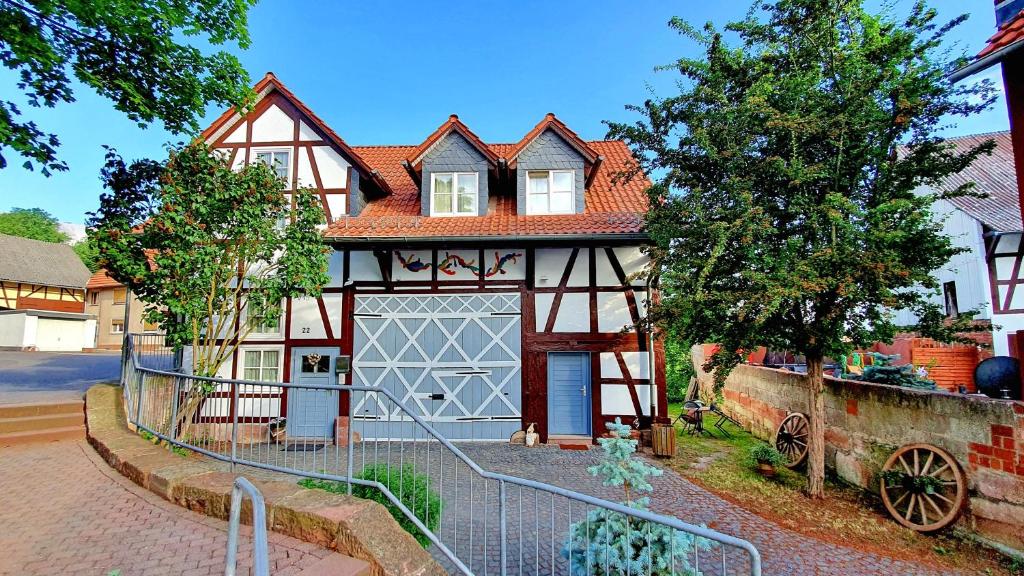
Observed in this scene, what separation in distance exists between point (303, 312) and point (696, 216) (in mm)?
8778

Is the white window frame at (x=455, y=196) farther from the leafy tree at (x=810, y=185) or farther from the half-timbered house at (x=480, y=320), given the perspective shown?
the leafy tree at (x=810, y=185)

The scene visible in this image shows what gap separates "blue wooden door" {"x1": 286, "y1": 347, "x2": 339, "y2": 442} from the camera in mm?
9865

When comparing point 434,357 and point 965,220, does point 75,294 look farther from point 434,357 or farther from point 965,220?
point 965,220

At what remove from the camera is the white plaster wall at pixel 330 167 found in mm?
10805

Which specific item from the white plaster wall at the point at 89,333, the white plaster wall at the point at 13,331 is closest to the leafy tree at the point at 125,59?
the white plaster wall at the point at 13,331

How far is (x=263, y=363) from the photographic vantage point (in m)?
10.2

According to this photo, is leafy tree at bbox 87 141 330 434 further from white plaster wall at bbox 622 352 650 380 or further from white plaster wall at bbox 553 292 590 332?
white plaster wall at bbox 622 352 650 380

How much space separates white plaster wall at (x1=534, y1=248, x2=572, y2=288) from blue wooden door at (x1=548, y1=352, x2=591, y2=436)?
1.67 m

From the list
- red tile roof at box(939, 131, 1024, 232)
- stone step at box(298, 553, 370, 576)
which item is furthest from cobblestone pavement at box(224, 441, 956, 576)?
red tile roof at box(939, 131, 1024, 232)

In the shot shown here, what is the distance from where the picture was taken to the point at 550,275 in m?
10.1

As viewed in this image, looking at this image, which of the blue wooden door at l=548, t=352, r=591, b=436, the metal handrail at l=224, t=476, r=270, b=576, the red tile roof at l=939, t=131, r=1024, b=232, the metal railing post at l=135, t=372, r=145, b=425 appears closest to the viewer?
the metal handrail at l=224, t=476, r=270, b=576

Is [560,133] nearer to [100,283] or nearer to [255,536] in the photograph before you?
[255,536]

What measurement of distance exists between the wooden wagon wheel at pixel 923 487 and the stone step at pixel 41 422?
1233 centimetres

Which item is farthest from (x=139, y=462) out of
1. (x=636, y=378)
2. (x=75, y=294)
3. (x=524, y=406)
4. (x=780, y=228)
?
(x=75, y=294)
